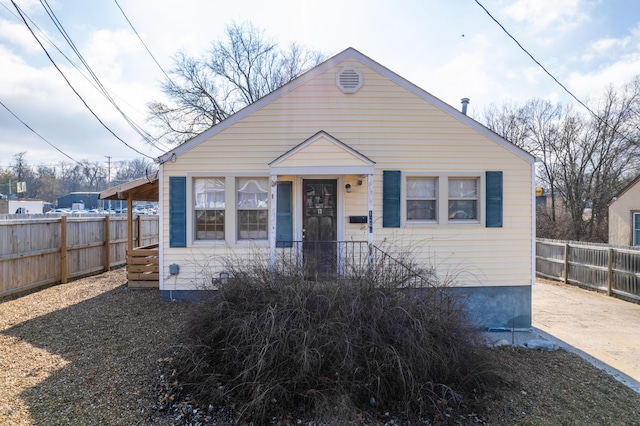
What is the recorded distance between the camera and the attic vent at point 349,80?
723cm

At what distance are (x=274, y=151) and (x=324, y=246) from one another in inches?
89.2

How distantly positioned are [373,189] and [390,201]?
44 cm

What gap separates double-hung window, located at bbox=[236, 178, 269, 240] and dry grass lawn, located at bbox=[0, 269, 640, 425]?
1989 mm

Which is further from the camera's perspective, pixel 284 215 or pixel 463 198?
pixel 463 198

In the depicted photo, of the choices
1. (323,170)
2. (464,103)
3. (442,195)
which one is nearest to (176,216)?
(323,170)

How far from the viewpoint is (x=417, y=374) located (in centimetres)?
378

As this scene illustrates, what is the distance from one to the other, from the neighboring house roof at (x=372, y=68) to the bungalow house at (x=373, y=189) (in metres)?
0.02

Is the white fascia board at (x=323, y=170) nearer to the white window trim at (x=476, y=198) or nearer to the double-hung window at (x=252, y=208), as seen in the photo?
the double-hung window at (x=252, y=208)

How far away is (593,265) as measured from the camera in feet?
35.8

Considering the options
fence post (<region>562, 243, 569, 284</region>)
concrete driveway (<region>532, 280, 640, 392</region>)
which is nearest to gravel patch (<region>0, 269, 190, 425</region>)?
concrete driveway (<region>532, 280, 640, 392</region>)

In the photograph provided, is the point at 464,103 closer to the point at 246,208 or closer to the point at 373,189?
the point at 373,189

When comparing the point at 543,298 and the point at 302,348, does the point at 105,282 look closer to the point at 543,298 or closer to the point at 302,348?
the point at 302,348

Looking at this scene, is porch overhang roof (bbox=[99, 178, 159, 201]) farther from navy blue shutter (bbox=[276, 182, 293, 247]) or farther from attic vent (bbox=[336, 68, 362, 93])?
attic vent (bbox=[336, 68, 362, 93])

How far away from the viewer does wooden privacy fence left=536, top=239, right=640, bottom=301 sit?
9.68 meters
